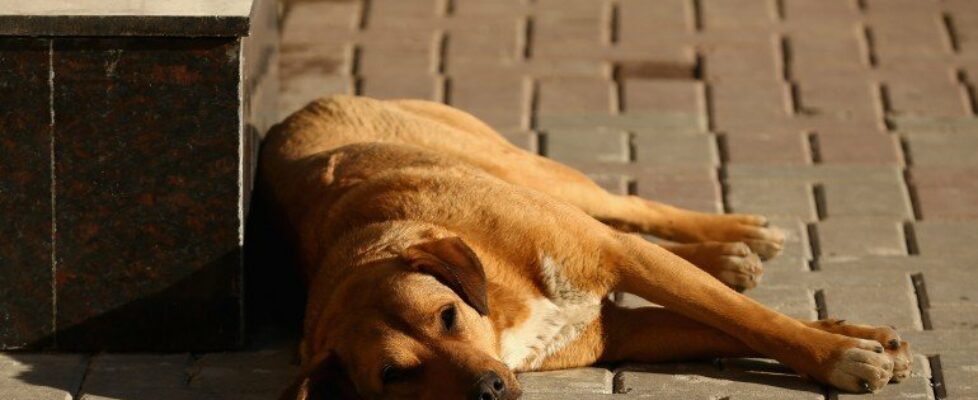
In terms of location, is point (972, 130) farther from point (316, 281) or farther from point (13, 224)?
point (13, 224)

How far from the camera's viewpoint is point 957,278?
5.99 meters

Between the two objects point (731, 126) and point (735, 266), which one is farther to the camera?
point (731, 126)

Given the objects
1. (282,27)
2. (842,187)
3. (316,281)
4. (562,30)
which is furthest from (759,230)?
(282,27)

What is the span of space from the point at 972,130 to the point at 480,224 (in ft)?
9.22

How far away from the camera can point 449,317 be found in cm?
482

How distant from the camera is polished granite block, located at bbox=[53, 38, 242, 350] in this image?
5324 mm

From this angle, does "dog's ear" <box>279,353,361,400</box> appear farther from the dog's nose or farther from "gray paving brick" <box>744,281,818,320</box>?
"gray paving brick" <box>744,281,818,320</box>

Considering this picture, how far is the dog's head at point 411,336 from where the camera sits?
4633 mm

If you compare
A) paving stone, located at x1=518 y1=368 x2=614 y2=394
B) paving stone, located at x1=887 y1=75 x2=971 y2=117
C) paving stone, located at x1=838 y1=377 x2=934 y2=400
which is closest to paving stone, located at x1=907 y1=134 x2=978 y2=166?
paving stone, located at x1=887 y1=75 x2=971 y2=117

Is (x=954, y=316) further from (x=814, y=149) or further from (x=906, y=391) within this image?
(x=814, y=149)

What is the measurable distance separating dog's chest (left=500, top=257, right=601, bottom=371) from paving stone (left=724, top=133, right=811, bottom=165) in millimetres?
1824

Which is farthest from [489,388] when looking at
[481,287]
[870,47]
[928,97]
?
[870,47]

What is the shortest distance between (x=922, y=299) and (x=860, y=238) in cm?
54

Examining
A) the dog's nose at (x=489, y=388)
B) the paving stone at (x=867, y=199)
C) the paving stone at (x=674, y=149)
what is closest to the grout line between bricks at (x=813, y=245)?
the paving stone at (x=867, y=199)
